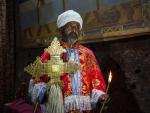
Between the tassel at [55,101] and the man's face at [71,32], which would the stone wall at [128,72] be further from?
the tassel at [55,101]

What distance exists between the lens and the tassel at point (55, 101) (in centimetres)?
446

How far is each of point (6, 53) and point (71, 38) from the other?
482 centimetres

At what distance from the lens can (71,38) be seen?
4715 mm

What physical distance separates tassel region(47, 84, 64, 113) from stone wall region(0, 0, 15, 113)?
487 cm

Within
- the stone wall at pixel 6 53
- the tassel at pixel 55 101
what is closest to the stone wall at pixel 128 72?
the tassel at pixel 55 101

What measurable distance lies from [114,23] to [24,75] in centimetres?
319

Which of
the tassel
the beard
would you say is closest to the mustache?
the beard

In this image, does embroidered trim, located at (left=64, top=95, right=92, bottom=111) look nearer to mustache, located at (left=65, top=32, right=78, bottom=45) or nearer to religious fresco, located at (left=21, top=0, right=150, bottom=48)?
mustache, located at (left=65, top=32, right=78, bottom=45)

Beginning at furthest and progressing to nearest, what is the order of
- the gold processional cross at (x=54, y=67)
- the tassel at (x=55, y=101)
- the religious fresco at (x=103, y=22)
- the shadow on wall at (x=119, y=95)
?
the shadow on wall at (x=119, y=95)
the religious fresco at (x=103, y=22)
the gold processional cross at (x=54, y=67)
the tassel at (x=55, y=101)

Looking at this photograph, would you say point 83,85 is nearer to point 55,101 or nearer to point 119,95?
point 55,101

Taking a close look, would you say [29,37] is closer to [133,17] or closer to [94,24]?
[94,24]

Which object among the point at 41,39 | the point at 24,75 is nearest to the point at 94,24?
the point at 41,39

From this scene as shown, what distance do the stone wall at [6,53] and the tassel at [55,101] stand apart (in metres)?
4.87

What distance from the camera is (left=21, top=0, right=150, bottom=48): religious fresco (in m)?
6.17
